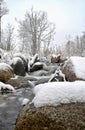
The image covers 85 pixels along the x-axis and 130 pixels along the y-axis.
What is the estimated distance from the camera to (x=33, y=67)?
42.3 feet

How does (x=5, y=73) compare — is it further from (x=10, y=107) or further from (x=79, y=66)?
(x=10, y=107)

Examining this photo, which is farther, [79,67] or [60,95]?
[79,67]

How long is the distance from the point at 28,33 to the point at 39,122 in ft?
94.0

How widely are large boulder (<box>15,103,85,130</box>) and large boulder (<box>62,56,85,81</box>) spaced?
466 centimetres

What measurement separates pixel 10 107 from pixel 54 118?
3.18 metres

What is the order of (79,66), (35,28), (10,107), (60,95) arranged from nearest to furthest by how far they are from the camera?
(60,95)
(10,107)
(79,66)
(35,28)

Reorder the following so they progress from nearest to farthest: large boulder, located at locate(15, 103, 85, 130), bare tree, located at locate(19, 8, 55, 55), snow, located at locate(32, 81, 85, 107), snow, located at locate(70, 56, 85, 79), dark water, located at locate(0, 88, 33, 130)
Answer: large boulder, located at locate(15, 103, 85, 130) < snow, located at locate(32, 81, 85, 107) < dark water, located at locate(0, 88, 33, 130) < snow, located at locate(70, 56, 85, 79) < bare tree, located at locate(19, 8, 55, 55)

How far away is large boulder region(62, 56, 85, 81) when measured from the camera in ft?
25.6

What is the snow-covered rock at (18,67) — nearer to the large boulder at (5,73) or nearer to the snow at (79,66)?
the large boulder at (5,73)

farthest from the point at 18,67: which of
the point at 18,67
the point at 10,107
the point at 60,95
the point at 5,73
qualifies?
the point at 60,95

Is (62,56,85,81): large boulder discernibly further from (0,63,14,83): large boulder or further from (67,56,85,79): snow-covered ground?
(0,63,14,83): large boulder

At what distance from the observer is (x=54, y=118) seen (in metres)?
2.91

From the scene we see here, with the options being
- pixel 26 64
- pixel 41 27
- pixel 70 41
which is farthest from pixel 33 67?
pixel 70 41

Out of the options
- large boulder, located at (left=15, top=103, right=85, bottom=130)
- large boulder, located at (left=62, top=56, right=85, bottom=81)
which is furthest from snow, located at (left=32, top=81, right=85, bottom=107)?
large boulder, located at (left=62, top=56, right=85, bottom=81)
